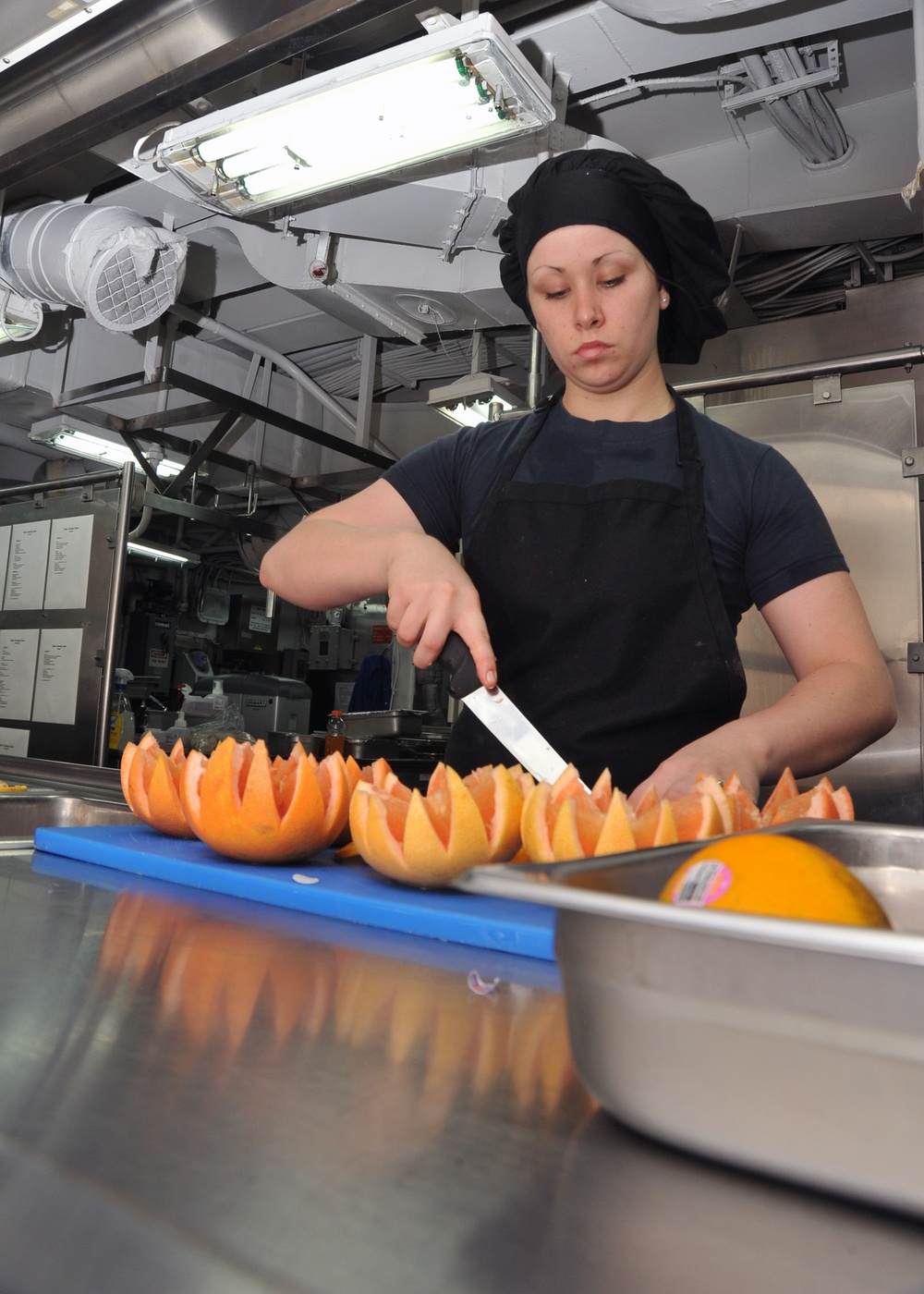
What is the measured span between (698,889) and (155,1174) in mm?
257

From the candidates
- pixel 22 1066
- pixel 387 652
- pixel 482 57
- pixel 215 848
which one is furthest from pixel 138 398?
pixel 22 1066

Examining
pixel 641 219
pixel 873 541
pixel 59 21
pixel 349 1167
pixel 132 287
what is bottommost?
pixel 349 1167

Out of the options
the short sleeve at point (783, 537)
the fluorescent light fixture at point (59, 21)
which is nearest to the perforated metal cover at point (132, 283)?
the fluorescent light fixture at point (59, 21)

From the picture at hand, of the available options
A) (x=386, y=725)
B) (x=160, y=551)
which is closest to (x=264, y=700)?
(x=160, y=551)

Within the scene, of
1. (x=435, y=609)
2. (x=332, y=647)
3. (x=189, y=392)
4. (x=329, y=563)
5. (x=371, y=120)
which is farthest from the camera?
(x=332, y=647)

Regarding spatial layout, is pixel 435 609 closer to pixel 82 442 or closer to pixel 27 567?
pixel 27 567

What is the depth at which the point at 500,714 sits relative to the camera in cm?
115

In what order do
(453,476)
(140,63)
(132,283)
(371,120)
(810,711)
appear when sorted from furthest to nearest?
(132,283), (371,120), (140,63), (453,476), (810,711)

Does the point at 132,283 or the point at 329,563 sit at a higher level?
the point at 132,283

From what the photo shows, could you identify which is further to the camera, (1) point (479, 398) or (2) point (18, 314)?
(2) point (18, 314)

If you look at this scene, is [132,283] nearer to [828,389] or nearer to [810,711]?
[828,389]

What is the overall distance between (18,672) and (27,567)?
602 millimetres

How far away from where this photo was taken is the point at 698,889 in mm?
414

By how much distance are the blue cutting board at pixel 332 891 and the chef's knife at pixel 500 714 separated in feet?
0.79
